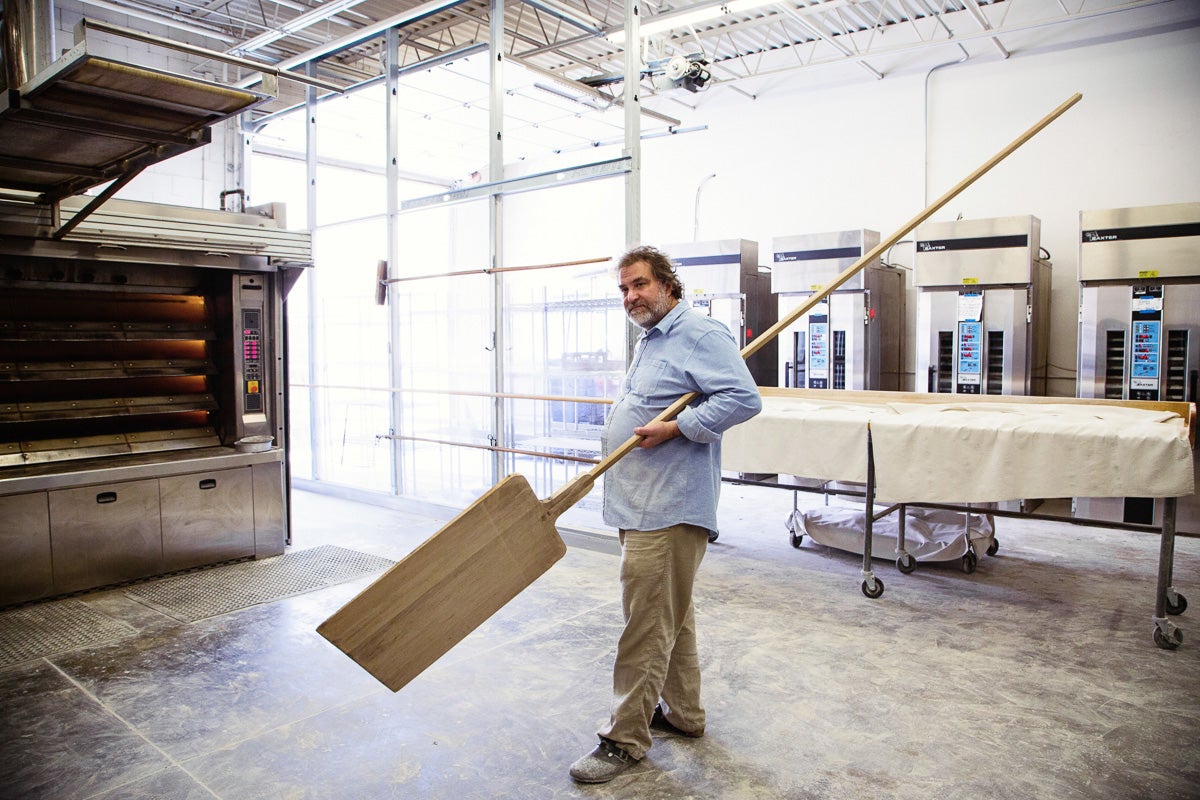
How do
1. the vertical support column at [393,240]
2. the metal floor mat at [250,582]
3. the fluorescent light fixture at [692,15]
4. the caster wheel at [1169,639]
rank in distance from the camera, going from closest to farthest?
the caster wheel at [1169,639] < the metal floor mat at [250,582] < the fluorescent light fixture at [692,15] < the vertical support column at [393,240]

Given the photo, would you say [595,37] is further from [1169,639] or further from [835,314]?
[1169,639]

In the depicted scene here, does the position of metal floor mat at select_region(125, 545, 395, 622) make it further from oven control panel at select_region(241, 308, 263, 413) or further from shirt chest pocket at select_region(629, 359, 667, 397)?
shirt chest pocket at select_region(629, 359, 667, 397)

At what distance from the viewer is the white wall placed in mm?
6348

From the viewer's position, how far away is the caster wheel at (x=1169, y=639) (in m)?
3.32

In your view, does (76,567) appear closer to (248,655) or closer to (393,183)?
(248,655)

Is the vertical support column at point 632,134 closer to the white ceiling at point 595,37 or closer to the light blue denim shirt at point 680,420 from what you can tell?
the white ceiling at point 595,37

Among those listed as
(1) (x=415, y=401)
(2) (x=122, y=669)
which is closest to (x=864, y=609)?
(2) (x=122, y=669)

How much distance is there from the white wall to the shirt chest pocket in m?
5.75

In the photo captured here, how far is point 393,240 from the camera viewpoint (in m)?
6.04

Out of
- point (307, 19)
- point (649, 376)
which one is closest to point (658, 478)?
point (649, 376)

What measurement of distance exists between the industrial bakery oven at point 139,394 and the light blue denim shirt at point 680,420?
10.0 ft

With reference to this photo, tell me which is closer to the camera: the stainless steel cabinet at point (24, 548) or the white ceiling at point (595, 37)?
the stainless steel cabinet at point (24, 548)

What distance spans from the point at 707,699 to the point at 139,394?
3.69 m

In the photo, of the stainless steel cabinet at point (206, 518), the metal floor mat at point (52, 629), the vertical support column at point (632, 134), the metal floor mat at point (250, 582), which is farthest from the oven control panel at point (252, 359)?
the vertical support column at point (632, 134)
